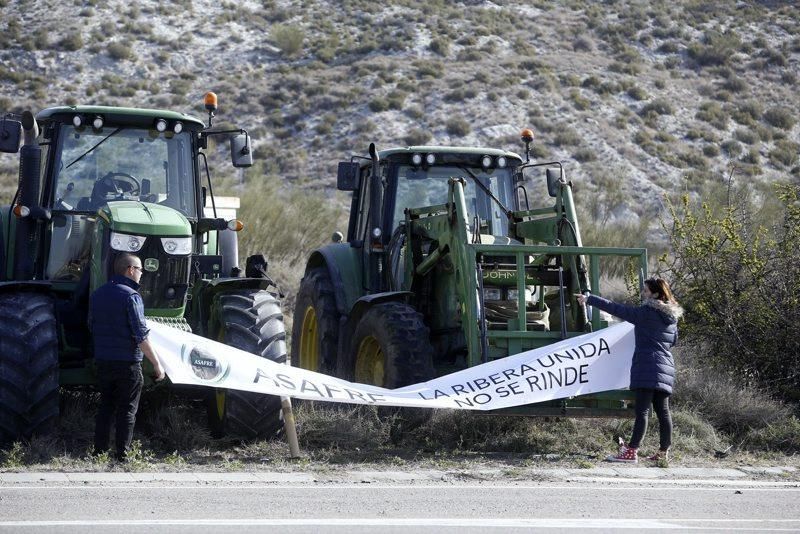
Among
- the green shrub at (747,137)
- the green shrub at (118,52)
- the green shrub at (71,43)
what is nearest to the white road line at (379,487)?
the green shrub at (747,137)

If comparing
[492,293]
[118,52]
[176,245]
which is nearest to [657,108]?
[118,52]

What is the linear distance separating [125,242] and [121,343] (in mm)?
995

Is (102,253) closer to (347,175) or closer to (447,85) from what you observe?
(347,175)

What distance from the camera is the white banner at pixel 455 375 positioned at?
9742 mm

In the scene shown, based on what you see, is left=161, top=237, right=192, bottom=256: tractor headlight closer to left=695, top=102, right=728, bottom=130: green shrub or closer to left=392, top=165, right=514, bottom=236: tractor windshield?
left=392, top=165, right=514, bottom=236: tractor windshield

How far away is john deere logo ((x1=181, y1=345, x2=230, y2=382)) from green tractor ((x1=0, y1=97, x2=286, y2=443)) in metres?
0.39

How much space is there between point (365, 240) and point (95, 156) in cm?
342

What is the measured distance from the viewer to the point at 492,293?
11.7 m

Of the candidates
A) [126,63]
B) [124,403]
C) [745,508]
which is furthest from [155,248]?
[126,63]

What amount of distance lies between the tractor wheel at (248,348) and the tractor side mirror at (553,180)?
3.49m

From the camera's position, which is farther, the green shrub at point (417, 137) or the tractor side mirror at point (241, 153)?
the green shrub at point (417, 137)

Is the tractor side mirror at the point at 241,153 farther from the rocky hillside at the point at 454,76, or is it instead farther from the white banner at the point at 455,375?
the rocky hillside at the point at 454,76

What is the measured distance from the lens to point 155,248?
10031 millimetres

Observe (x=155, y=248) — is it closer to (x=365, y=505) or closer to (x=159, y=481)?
(x=159, y=481)
